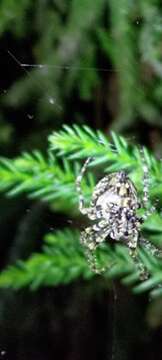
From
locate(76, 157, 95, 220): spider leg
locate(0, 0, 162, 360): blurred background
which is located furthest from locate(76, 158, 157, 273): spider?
locate(0, 0, 162, 360): blurred background

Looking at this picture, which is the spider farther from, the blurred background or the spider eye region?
the blurred background

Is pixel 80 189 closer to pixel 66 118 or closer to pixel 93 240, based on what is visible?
pixel 93 240

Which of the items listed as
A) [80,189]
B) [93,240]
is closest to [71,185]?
[80,189]

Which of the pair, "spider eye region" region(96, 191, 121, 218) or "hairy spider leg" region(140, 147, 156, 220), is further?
"spider eye region" region(96, 191, 121, 218)

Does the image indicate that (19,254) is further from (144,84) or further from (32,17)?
(32,17)

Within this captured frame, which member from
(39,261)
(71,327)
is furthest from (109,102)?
(39,261)

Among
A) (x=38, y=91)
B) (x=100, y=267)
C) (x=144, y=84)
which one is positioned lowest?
(x=100, y=267)
